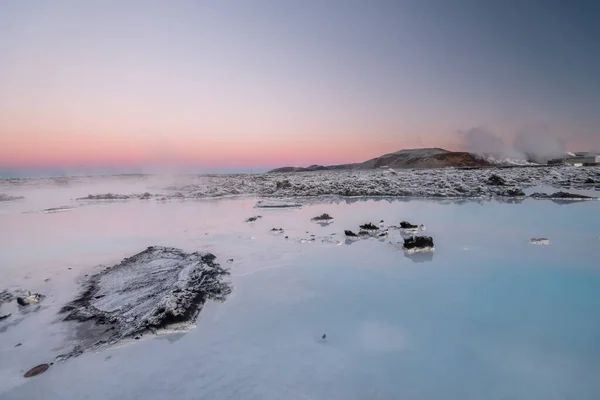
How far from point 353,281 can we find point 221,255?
2.89 metres

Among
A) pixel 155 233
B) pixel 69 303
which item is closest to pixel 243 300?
pixel 69 303

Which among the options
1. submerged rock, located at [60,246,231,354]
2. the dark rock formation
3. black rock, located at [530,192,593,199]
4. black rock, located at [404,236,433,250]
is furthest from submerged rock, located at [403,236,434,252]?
black rock, located at [530,192,593,199]

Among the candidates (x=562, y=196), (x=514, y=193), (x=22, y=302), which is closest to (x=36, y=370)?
(x=22, y=302)

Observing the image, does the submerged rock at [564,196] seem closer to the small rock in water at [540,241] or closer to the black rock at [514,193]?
the black rock at [514,193]

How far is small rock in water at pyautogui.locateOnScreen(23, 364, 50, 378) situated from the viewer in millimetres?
2814

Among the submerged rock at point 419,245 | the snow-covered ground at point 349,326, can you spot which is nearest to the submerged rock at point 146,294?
the snow-covered ground at point 349,326

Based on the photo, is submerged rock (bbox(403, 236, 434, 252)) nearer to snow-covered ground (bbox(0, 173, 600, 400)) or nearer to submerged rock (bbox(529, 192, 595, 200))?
snow-covered ground (bbox(0, 173, 600, 400))

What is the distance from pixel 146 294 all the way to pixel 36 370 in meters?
1.55

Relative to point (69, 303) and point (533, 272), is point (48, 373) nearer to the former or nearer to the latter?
point (69, 303)

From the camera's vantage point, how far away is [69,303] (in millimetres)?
4262

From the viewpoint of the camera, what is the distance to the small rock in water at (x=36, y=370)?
9.23ft

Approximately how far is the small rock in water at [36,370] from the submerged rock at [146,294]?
1.19 feet

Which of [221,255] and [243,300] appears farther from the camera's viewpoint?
[221,255]

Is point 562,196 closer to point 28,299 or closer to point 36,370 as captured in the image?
point 36,370
